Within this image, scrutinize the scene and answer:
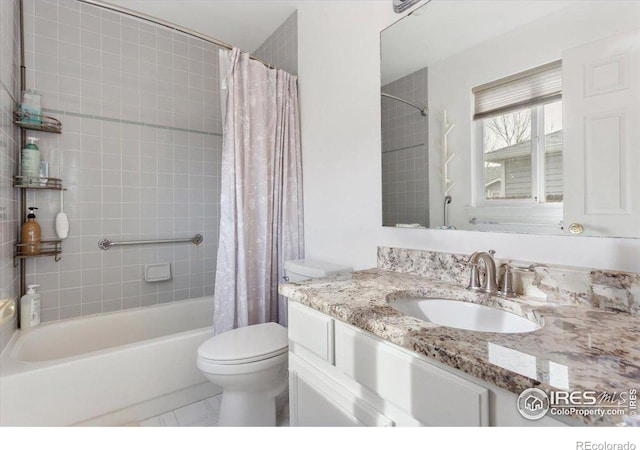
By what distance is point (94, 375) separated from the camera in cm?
150

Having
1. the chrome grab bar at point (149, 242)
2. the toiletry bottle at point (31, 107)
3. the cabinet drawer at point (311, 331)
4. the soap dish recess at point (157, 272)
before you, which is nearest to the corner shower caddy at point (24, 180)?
the toiletry bottle at point (31, 107)

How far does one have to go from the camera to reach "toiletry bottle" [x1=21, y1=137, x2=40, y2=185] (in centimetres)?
186

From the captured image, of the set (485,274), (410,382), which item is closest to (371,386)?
(410,382)

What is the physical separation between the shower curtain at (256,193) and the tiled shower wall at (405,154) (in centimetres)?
76

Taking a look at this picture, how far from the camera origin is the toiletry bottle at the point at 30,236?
6.10 feet

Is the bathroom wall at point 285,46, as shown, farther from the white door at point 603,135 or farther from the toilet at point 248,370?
the white door at point 603,135

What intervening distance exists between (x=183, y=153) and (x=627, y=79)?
8.62 ft

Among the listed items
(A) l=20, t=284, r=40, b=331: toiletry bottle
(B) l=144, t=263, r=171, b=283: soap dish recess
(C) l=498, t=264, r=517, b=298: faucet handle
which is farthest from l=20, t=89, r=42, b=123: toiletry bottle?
(C) l=498, t=264, r=517, b=298: faucet handle

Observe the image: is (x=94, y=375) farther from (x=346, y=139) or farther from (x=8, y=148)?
(x=346, y=139)

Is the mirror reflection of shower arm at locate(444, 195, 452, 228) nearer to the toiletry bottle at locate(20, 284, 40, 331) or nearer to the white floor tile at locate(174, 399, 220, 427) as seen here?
the white floor tile at locate(174, 399, 220, 427)

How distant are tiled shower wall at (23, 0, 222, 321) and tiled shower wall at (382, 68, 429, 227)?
1728mm

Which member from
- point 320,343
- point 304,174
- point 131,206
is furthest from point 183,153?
point 320,343

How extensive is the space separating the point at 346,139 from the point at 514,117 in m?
0.89

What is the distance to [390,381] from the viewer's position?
76cm
